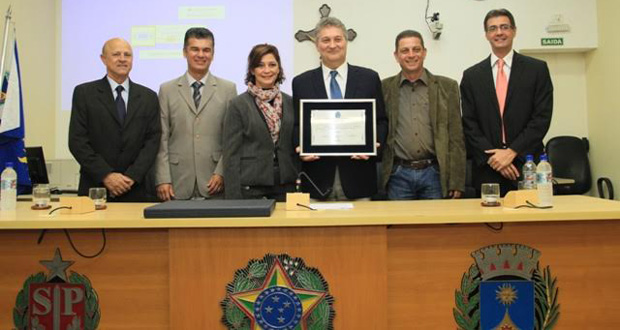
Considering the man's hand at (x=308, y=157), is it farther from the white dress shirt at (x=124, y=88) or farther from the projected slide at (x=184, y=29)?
the projected slide at (x=184, y=29)

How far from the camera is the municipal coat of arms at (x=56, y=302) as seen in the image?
1962mm

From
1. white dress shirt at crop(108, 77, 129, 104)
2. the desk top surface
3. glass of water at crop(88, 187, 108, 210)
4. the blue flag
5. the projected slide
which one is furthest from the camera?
the projected slide

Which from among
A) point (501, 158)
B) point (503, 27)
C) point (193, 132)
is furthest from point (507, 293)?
point (193, 132)

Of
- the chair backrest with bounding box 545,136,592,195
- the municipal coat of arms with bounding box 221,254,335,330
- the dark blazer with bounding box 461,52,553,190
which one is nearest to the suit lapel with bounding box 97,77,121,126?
the municipal coat of arms with bounding box 221,254,335,330

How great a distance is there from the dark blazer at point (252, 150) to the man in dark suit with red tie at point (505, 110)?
1151mm

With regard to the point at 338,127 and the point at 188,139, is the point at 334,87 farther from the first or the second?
the point at 188,139

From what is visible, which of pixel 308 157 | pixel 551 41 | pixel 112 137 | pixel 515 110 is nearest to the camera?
pixel 308 157

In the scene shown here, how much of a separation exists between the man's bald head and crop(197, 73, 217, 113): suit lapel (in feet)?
1.75

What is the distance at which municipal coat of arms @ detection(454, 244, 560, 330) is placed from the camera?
1.95 metres

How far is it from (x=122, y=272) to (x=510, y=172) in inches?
87.1

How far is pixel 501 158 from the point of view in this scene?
281cm

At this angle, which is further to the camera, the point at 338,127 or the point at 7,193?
the point at 338,127

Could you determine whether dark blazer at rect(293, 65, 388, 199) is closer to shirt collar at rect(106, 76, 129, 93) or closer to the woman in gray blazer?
the woman in gray blazer

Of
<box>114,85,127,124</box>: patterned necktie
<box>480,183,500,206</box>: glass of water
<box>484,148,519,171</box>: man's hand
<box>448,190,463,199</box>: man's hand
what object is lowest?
<box>448,190,463,199</box>: man's hand
